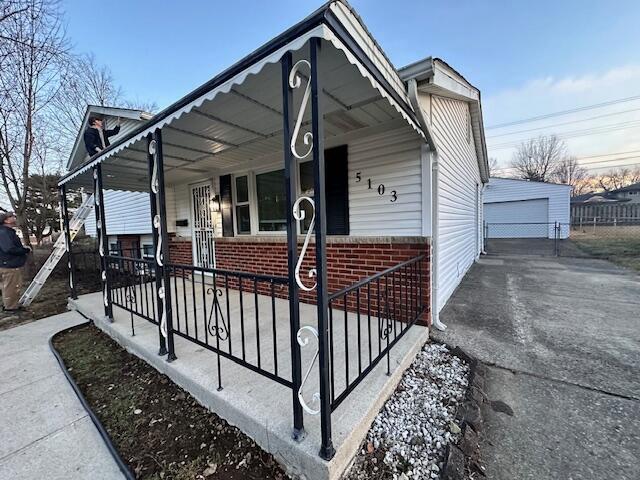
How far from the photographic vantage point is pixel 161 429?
76.7 inches

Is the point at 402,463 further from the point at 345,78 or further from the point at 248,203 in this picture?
the point at 248,203

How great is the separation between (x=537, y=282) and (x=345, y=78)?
601 cm

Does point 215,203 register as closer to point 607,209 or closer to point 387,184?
point 387,184

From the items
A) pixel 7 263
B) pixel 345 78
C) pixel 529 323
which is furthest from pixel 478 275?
pixel 7 263

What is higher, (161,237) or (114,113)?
(114,113)

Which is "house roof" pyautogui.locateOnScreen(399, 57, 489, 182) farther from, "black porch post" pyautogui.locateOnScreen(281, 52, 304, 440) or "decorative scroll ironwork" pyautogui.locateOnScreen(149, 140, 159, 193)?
"decorative scroll ironwork" pyautogui.locateOnScreen(149, 140, 159, 193)

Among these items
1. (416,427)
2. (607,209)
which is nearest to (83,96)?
(416,427)

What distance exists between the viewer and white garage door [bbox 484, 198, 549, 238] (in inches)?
586

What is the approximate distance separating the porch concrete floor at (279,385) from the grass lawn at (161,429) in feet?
0.25

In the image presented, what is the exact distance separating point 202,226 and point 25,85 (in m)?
6.51

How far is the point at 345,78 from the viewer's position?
1998mm

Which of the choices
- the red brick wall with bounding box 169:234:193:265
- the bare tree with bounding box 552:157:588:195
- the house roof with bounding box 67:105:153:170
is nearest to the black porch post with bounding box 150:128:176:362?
the red brick wall with bounding box 169:234:193:265

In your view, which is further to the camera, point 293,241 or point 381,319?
point 381,319

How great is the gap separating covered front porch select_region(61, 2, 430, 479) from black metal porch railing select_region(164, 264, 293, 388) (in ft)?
0.09
